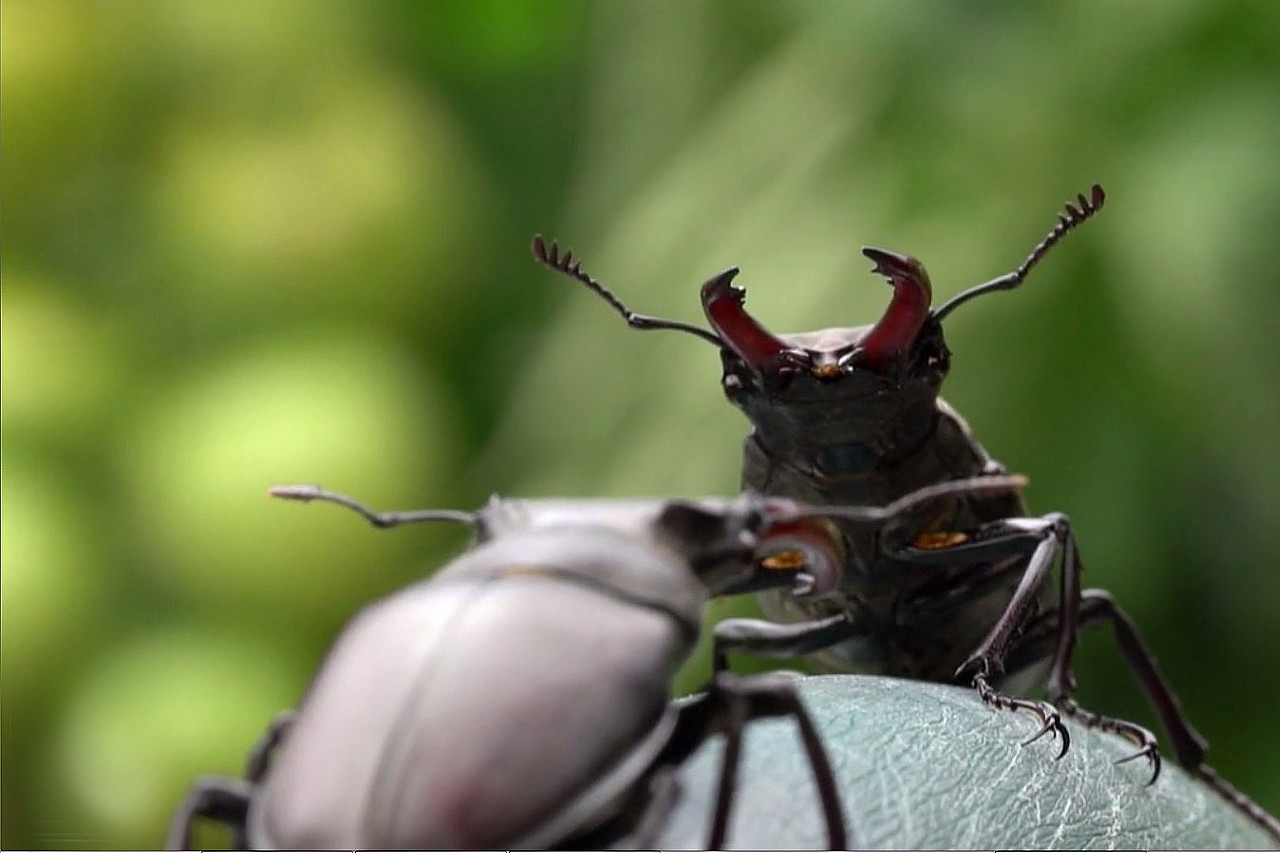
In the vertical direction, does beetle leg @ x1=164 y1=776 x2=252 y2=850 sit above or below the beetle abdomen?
below

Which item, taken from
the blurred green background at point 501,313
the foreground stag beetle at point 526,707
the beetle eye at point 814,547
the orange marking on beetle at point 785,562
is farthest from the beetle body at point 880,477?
the blurred green background at point 501,313

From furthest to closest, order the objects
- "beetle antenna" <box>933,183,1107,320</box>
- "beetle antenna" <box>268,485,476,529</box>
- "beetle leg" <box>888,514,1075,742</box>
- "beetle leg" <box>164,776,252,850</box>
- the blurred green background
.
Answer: the blurred green background → "beetle antenna" <box>933,183,1107,320</box> → "beetle leg" <box>888,514,1075,742</box> → "beetle antenna" <box>268,485,476,529</box> → "beetle leg" <box>164,776,252,850</box>

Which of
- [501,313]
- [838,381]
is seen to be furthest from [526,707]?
[501,313]

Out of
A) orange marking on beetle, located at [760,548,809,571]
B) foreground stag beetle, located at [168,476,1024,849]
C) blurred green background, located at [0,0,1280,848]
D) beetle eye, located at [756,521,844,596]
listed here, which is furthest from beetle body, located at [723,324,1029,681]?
blurred green background, located at [0,0,1280,848]

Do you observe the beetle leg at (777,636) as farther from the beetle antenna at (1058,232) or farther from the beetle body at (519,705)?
the beetle body at (519,705)

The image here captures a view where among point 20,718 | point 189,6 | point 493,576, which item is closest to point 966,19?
point 189,6

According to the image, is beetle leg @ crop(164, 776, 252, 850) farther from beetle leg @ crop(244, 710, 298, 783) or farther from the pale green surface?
the pale green surface

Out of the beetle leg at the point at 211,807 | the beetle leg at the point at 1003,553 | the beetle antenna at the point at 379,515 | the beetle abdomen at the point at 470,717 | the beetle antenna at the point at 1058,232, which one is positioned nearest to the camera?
the beetle abdomen at the point at 470,717
